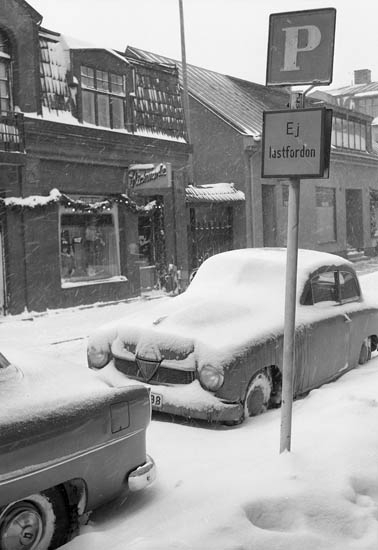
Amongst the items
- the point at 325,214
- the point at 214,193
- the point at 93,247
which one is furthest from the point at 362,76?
the point at 93,247

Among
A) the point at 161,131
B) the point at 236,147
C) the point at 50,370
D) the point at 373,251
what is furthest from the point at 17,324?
the point at 373,251

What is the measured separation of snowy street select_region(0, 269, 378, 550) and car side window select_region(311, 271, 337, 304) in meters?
1.50

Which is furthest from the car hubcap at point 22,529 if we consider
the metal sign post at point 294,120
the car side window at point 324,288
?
the car side window at point 324,288

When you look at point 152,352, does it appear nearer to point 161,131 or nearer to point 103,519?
point 103,519

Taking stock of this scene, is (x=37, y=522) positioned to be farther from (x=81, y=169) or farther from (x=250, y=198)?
(x=250, y=198)

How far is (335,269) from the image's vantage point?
7.70 metres

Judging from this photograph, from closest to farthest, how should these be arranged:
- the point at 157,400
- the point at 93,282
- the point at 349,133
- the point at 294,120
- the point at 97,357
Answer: the point at 294,120 → the point at 157,400 → the point at 97,357 → the point at 93,282 → the point at 349,133

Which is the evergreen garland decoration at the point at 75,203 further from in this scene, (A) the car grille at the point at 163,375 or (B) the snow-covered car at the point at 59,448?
(B) the snow-covered car at the point at 59,448

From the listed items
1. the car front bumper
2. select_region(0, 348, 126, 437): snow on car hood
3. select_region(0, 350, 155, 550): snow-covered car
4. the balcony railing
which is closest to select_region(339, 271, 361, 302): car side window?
the car front bumper

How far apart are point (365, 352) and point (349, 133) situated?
25.6m

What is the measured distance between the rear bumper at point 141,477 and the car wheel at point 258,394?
6.42ft

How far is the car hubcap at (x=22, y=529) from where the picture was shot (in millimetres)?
3186

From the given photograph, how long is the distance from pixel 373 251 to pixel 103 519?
104 feet

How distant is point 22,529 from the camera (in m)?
3.27
